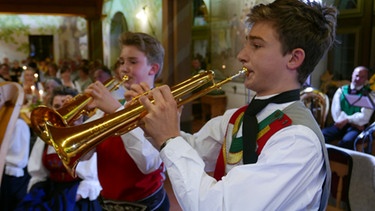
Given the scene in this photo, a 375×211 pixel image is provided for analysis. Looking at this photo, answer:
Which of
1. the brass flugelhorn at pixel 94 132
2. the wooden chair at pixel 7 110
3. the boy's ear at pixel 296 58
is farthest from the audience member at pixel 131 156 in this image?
the boy's ear at pixel 296 58

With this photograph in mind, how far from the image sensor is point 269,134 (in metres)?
1.09

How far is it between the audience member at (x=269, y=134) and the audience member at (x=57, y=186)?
4.38 feet

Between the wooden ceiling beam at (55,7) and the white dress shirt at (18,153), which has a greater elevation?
the wooden ceiling beam at (55,7)

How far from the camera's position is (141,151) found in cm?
166

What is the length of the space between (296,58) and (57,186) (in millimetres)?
1826

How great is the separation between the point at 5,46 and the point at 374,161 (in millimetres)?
12209

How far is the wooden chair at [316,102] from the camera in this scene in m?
4.20

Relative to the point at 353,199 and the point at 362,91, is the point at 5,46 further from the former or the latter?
the point at 353,199

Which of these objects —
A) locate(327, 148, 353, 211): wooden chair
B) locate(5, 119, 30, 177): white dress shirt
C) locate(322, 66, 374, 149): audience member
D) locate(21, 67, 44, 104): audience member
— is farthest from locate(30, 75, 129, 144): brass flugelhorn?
locate(21, 67, 44, 104): audience member

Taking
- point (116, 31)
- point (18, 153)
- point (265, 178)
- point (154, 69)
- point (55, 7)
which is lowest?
point (18, 153)

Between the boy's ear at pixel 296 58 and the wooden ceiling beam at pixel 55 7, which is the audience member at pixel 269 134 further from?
the wooden ceiling beam at pixel 55 7

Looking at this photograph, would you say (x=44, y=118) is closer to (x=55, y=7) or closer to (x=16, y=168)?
(x=16, y=168)

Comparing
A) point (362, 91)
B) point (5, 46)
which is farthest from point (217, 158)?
point (5, 46)

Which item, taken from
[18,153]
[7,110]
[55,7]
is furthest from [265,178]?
[55,7]
